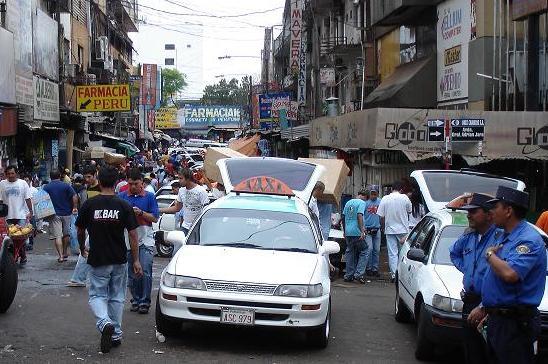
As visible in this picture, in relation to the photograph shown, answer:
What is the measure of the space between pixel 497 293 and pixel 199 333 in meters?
4.47

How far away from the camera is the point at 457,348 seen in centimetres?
876

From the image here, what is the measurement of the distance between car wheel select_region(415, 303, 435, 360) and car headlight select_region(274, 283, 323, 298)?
1.06m

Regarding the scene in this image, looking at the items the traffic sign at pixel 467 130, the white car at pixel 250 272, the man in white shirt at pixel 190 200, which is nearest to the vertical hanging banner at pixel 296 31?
the traffic sign at pixel 467 130

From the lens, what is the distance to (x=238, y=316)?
26.8 feet

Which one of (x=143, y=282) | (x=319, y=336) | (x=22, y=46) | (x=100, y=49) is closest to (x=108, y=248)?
(x=143, y=282)

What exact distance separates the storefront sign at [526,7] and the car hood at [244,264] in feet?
31.2

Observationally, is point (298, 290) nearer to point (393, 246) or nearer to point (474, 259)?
point (474, 259)

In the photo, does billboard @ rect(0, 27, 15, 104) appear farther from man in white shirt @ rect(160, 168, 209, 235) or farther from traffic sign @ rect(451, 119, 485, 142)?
traffic sign @ rect(451, 119, 485, 142)

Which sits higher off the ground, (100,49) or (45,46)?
(100,49)

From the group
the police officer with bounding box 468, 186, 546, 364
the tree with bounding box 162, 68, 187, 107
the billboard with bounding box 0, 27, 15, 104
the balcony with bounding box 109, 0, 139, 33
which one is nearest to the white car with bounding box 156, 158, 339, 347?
the police officer with bounding box 468, 186, 546, 364

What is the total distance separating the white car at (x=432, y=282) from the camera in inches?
Answer: 309

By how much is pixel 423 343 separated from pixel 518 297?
2.97 m

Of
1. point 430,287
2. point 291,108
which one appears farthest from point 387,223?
point 291,108

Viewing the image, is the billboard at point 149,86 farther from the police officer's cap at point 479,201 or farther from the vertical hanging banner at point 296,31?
the police officer's cap at point 479,201
